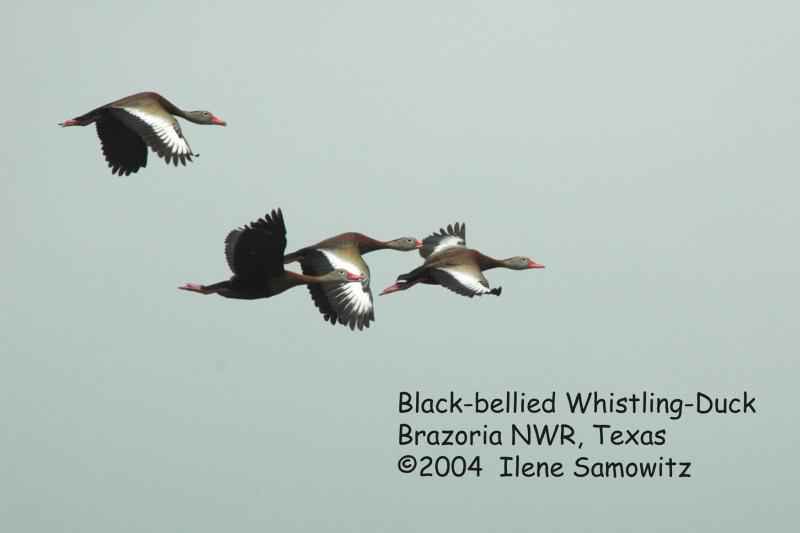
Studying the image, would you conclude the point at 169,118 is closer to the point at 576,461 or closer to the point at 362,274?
the point at 362,274

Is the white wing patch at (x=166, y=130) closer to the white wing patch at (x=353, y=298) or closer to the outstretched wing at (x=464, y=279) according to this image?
the white wing patch at (x=353, y=298)

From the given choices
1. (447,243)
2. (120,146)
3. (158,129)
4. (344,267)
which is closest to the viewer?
(158,129)

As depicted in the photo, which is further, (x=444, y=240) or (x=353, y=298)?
(x=444, y=240)

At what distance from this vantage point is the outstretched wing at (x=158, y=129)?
45.4 ft

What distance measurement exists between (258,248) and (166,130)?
234cm

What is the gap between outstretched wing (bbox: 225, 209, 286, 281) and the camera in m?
12.0

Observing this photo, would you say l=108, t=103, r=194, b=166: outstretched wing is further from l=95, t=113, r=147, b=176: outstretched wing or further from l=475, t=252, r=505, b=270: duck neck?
l=475, t=252, r=505, b=270: duck neck

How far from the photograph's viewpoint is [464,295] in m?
13.8

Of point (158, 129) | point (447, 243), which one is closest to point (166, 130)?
point (158, 129)

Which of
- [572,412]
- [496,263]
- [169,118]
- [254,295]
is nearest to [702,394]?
[572,412]

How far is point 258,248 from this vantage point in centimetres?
1226

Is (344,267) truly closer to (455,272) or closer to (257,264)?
(455,272)

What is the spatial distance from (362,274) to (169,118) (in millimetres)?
2443

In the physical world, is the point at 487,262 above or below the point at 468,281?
above
